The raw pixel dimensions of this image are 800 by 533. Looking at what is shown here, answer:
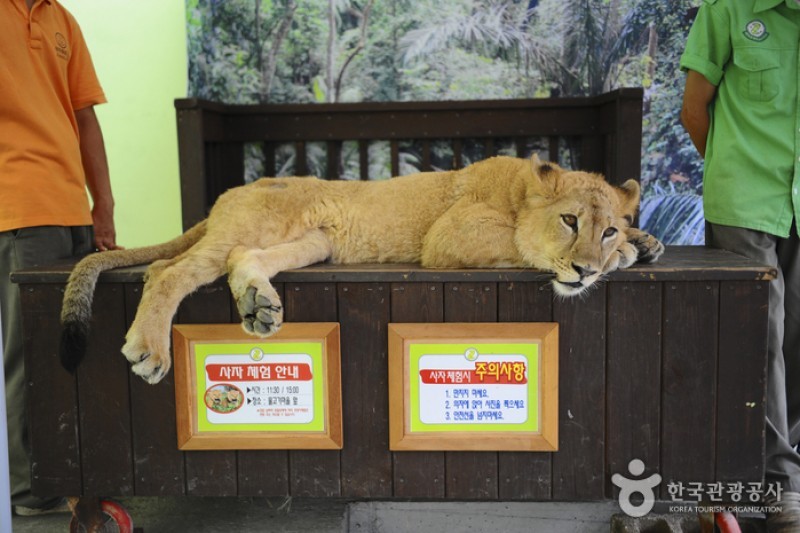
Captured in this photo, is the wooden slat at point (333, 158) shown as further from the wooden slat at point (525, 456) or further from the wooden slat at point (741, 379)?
the wooden slat at point (741, 379)

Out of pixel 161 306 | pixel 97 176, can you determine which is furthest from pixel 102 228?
pixel 161 306

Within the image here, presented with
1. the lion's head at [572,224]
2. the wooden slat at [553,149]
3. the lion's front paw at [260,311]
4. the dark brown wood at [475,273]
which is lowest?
the lion's front paw at [260,311]

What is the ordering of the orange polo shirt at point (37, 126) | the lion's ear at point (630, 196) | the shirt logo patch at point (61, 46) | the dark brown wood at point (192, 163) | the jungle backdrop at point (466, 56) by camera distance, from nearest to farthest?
the lion's ear at point (630, 196), the orange polo shirt at point (37, 126), the shirt logo patch at point (61, 46), the dark brown wood at point (192, 163), the jungle backdrop at point (466, 56)

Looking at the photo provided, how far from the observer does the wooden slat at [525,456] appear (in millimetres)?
3012

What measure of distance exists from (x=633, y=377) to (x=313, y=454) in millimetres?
1307

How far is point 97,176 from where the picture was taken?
4027 mm

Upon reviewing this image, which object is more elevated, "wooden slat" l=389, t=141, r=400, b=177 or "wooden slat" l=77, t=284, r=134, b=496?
"wooden slat" l=389, t=141, r=400, b=177

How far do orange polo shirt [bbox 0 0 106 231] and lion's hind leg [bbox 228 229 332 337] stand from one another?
1.01m

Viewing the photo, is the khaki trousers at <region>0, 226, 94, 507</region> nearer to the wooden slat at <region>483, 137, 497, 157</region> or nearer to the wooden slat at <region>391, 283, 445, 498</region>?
the wooden slat at <region>391, 283, 445, 498</region>

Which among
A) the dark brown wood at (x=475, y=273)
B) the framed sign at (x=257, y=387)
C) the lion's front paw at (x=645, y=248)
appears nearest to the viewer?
the dark brown wood at (x=475, y=273)

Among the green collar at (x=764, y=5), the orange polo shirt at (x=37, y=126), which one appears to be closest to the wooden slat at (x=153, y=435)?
the orange polo shirt at (x=37, y=126)

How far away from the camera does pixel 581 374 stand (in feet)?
9.93

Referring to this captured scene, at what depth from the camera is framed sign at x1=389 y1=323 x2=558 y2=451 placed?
300cm

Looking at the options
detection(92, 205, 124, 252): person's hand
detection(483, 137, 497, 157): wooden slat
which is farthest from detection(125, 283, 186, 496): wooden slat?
detection(483, 137, 497, 157): wooden slat
